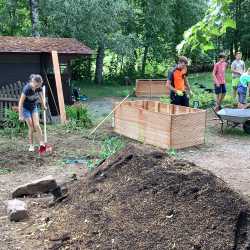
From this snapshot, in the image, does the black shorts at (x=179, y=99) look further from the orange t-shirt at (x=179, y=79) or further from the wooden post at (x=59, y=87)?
Answer: the wooden post at (x=59, y=87)

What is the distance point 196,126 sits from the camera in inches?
456

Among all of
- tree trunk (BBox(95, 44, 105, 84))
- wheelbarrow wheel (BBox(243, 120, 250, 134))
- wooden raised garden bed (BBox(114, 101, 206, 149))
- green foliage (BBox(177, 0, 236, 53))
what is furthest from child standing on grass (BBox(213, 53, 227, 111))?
tree trunk (BBox(95, 44, 105, 84))

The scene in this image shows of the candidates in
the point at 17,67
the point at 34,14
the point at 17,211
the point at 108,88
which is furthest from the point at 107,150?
the point at 108,88

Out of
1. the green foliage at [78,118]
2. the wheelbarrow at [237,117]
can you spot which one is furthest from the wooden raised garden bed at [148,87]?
the wheelbarrow at [237,117]

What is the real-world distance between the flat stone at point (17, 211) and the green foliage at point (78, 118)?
7006 millimetres

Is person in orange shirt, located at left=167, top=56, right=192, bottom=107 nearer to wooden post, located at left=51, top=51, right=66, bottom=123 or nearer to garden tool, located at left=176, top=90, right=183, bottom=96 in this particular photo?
garden tool, located at left=176, top=90, right=183, bottom=96

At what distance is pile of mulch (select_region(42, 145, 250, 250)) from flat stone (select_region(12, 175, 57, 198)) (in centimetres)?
83

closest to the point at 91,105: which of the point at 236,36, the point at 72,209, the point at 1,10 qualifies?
the point at 1,10

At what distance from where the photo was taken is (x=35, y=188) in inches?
301

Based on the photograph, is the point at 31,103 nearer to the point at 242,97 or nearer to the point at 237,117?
the point at 237,117

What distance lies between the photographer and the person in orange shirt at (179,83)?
12481mm

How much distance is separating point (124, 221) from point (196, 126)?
6.20 meters

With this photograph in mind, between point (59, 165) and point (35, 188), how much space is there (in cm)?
218

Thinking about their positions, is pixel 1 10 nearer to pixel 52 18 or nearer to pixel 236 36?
pixel 52 18
